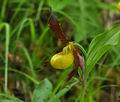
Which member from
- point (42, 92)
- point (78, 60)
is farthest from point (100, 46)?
point (42, 92)

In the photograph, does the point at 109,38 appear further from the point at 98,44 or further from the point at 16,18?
the point at 16,18

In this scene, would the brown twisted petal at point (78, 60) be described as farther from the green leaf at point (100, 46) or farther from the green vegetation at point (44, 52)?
the green vegetation at point (44, 52)

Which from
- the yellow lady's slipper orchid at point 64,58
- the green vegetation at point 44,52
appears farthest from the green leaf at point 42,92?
the green vegetation at point 44,52

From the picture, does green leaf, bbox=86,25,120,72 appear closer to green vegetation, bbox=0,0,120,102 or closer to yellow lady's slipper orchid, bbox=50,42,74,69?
yellow lady's slipper orchid, bbox=50,42,74,69

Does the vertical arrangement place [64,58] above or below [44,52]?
above

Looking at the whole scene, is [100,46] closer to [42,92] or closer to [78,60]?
[78,60]

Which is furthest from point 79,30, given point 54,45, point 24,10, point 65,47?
point 65,47
